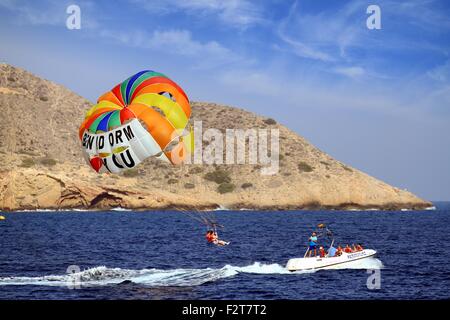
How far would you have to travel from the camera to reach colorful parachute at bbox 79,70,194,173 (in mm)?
30047

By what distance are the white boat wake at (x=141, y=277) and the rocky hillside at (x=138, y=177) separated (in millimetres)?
86839

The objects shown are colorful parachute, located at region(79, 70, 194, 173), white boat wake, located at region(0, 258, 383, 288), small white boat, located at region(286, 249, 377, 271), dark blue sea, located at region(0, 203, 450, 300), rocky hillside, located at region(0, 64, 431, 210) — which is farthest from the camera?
rocky hillside, located at region(0, 64, 431, 210)

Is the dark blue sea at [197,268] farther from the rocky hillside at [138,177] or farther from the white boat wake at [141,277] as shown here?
the rocky hillside at [138,177]

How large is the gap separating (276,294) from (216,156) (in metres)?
134

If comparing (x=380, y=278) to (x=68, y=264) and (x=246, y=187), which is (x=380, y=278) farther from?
(x=246, y=187)

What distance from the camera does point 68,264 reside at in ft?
148

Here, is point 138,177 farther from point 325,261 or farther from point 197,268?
point 325,261

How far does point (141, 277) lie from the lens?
3700cm

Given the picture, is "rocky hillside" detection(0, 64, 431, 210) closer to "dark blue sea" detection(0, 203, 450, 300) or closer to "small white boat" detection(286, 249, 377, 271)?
"dark blue sea" detection(0, 203, 450, 300)

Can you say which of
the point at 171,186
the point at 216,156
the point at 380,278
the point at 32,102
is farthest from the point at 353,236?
the point at 32,102

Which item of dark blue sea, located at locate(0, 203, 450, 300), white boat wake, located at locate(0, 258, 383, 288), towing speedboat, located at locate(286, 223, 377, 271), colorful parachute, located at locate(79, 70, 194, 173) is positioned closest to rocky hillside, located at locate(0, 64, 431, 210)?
dark blue sea, located at locate(0, 203, 450, 300)

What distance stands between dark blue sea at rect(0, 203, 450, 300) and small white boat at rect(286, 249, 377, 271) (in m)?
0.64

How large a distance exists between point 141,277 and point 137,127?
37.7 ft

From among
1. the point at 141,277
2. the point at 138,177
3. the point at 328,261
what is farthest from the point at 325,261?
the point at 138,177
